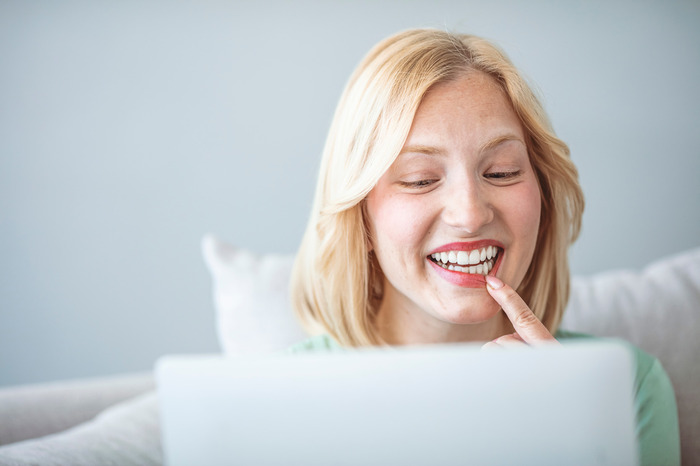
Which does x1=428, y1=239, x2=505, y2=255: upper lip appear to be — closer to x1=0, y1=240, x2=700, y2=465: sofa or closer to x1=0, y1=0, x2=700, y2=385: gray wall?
x1=0, y1=240, x2=700, y2=465: sofa

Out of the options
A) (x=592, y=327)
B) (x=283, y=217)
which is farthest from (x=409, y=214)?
(x=283, y=217)

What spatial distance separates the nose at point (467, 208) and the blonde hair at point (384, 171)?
11cm

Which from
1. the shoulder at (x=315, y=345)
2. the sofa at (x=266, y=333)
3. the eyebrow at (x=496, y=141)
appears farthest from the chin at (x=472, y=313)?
the sofa at (x=266, y=333)

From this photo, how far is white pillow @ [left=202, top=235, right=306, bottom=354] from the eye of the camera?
1521 millimetres

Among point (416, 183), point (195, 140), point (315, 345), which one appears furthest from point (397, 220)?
point (195, 140)

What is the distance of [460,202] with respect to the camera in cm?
98

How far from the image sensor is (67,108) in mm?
1973

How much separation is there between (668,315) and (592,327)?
16 cm

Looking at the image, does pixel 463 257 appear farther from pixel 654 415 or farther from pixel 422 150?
pixel 654 415

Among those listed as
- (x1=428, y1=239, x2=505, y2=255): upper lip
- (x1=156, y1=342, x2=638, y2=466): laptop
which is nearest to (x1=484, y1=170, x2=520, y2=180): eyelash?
(x1=428, y1=239, x2=505, y2=255): upper lip

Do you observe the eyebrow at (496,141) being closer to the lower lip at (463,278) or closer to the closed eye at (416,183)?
the closed eye at (416,183)

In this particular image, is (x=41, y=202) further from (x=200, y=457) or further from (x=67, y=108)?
(x=200, y=457)

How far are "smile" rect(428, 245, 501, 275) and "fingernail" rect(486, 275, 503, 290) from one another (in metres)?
0.02

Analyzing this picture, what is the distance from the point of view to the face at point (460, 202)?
100 centimetres
